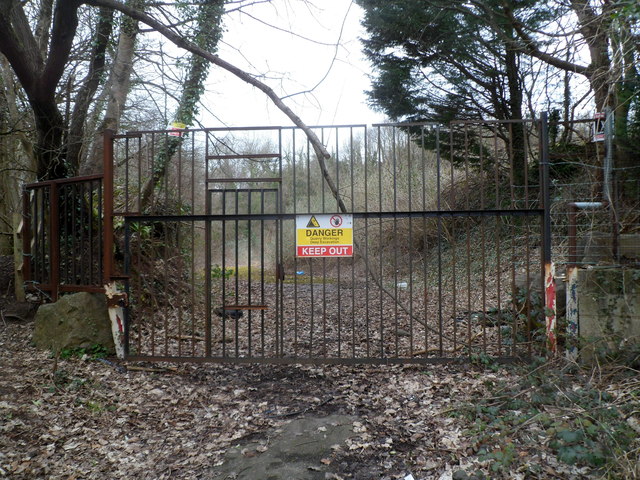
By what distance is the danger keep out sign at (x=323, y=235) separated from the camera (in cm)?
505

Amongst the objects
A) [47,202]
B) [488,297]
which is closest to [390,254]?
[488,297]

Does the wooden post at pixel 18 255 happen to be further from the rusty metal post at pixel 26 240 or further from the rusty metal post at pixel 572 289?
the rusty metal post at pixel 572 289

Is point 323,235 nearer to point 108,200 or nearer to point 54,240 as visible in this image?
point 108,200

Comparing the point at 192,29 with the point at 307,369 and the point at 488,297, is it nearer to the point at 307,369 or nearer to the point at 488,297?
the point at 307,369

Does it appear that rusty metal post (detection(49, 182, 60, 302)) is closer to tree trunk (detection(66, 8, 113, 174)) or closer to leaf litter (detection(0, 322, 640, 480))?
leaf litter (detection(0, 322, 640, 480))

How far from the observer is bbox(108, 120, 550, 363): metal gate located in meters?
4.93

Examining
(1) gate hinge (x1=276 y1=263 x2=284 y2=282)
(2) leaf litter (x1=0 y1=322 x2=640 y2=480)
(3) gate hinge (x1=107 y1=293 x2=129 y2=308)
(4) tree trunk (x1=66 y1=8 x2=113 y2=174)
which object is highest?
(4) tree trunk (x1=66 y1=8 x2=113 y2=174)

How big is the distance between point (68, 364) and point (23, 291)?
2393mm

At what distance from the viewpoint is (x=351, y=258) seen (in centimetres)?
577

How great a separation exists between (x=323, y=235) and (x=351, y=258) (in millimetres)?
824

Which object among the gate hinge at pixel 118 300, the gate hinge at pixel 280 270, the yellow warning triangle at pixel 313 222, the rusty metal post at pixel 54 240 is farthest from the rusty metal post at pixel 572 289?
the rusty metal post at pixel 54 240

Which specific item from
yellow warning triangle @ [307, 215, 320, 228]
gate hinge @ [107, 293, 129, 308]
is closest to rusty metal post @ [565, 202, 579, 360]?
yellow warning triangle @ [307, 215, 320, 228]

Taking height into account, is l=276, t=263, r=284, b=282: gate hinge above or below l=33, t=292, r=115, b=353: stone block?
above

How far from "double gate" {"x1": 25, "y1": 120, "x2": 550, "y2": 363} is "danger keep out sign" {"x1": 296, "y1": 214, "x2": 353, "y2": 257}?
0.10 m
